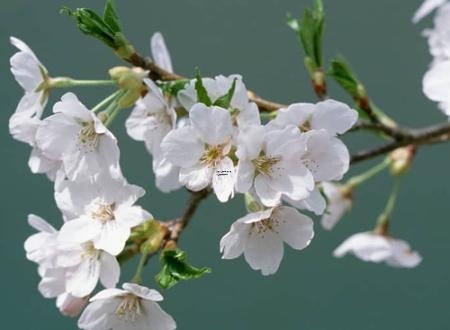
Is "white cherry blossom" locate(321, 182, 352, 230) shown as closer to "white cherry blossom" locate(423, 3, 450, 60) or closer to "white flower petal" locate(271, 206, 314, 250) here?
"white cherry blossom" locate(423, 3, 450, 60)

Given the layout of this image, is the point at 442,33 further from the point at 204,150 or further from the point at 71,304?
the point at 71,304

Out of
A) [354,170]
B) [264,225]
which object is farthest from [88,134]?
[354,170]

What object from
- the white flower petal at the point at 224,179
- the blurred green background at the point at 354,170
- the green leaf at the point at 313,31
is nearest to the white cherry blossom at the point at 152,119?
the white flower petal at the point at 224,179

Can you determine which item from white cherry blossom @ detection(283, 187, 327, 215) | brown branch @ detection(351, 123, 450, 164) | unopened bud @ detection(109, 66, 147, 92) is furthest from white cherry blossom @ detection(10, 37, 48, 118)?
brown branch @ detection(351, 123, 450, 164)

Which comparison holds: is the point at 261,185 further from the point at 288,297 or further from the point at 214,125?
the point at 288,297

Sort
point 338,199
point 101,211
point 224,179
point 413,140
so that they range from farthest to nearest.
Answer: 1. point 338,199
2. point 413,140
3. point 101,211
4. point 224,179

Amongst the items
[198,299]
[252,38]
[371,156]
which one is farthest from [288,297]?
[371,156]
